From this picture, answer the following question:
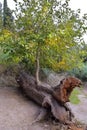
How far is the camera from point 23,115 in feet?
25.2

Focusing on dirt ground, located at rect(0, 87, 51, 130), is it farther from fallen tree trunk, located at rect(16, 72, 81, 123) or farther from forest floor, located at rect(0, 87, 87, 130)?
fallen tree trunk, located at rect(16, 72, 81, 123)

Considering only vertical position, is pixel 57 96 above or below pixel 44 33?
below

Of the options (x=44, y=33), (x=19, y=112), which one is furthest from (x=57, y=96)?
(x=44, y=33)

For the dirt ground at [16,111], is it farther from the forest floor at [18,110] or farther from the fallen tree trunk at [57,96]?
the fallen tree trunk at [57,96]

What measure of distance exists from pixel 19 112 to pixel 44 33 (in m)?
Answer: 2.43

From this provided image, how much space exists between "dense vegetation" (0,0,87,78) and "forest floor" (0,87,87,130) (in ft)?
3.95

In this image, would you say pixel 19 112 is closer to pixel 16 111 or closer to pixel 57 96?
pixel 16 111

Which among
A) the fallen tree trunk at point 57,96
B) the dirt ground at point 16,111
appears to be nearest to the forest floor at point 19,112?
the dirt ground at point 16,111

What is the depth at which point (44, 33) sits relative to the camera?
8.05 metres

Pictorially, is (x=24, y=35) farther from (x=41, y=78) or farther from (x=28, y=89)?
Result: (x=41, y=78)

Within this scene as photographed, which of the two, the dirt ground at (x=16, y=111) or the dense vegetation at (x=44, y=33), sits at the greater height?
the dense vegetation at (x=44, y=33)

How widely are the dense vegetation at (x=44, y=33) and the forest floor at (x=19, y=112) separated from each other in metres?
1.20

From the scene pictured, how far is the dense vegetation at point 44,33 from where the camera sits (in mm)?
8078

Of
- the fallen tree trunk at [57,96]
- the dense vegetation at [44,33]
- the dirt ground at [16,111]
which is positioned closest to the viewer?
the dirt ground at [16,111]
